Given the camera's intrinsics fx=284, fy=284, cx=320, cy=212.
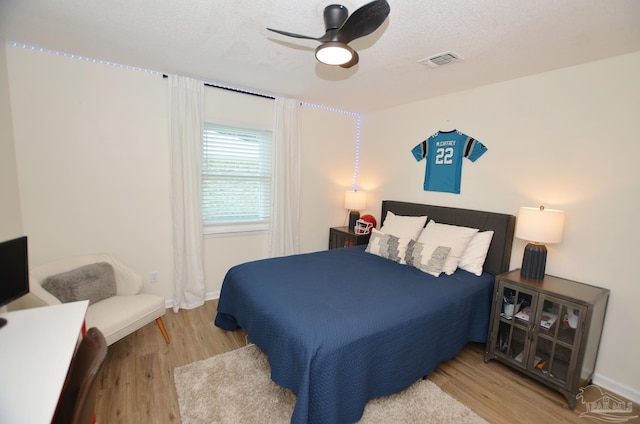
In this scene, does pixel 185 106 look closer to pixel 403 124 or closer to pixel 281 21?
pixel 281 21

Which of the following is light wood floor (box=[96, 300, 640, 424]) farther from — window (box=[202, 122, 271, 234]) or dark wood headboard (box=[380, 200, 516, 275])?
window (box=[202, 122, 271, 234])

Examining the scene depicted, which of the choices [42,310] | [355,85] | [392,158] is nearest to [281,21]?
[355,85]

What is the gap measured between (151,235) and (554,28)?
12.0 ft

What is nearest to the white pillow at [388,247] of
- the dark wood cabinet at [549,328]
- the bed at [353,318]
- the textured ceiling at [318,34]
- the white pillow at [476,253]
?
the bed at [353,318]

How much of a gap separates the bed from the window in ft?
3.45

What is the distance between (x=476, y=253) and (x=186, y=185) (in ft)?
9.62

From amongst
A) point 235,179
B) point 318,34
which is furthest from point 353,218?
point 318,34

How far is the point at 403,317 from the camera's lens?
1.81 meters

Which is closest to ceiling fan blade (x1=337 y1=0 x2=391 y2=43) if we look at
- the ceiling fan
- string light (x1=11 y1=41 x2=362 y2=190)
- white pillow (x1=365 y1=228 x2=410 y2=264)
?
the ceiling fan

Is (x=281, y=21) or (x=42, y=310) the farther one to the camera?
(x=281, y=21)

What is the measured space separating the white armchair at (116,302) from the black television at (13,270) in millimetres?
402

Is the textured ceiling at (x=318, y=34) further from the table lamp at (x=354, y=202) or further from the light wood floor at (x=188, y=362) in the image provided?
the light wood floor at (x=188, y=362)

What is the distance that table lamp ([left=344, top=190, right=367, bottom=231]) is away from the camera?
3987 mm

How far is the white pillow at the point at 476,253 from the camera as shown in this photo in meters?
2.57
